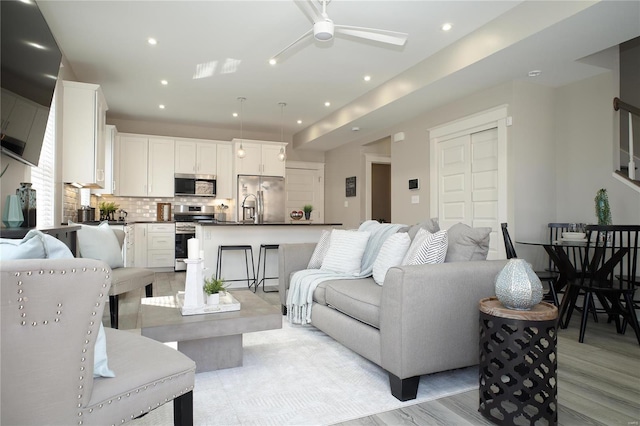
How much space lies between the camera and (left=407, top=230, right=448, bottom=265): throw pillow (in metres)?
2.44

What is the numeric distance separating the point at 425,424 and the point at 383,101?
14.9ft

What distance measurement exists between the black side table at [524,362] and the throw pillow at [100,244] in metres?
3.17

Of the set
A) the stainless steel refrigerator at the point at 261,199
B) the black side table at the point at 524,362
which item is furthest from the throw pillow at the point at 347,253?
the stainless steel refrigerator at the point at 261,199

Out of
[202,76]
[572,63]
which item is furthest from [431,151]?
[202,76]

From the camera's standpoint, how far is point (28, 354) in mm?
920

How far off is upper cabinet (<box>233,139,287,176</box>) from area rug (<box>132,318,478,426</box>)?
5530 millimetres

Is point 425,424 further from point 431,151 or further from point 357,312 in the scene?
point 431,151

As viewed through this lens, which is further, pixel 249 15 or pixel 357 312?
pixel 249 15

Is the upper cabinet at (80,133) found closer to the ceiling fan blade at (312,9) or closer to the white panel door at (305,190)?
the ceiling fan blade at (312,9)

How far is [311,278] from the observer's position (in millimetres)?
3203

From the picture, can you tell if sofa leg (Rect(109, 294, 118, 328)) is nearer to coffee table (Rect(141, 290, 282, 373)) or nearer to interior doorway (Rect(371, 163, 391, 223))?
coffee table (Rect(141, 290, 282, 373))

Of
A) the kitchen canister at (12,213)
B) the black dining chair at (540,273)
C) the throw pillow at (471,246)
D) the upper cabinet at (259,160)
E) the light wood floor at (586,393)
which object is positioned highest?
the upper cabinet at (259,160)

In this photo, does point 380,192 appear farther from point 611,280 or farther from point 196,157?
point 611,280

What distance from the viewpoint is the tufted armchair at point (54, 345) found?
0.89m
